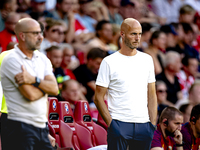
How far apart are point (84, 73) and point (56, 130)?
7.70 ft

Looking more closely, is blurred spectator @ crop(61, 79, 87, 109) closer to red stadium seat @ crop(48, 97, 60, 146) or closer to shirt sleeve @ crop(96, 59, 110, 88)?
red stadium seat @ crop(48, 97, 60, 146)

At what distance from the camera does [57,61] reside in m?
7.12

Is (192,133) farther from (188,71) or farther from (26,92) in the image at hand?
(188,71)

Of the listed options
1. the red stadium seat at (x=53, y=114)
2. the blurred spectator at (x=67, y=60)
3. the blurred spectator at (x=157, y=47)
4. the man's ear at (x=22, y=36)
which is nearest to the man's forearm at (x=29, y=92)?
the man's ear at (x=22, y=36)

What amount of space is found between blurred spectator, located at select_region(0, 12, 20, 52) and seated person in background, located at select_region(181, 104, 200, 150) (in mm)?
3657

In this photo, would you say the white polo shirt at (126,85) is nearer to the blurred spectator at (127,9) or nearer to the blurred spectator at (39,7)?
the blurred spectator at (39,7)

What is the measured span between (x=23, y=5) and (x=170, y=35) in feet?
14.1

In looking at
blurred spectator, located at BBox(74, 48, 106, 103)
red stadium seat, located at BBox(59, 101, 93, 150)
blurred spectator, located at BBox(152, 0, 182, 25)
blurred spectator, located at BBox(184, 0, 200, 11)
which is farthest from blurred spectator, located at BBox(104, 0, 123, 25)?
red stadium seat, located at BBox(59, 101, 93, 150)

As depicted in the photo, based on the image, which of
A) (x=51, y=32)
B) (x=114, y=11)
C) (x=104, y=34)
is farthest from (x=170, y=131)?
(x=114, y=11)

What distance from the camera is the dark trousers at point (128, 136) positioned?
12.7ft

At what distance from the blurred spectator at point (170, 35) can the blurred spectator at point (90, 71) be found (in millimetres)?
3931

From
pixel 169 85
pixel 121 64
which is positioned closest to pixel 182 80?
pixel 169 85

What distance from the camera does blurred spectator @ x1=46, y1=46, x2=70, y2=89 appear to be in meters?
7.04

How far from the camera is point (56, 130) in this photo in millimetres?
5246
